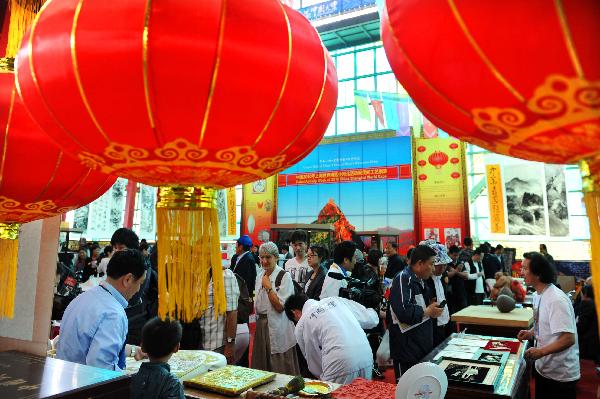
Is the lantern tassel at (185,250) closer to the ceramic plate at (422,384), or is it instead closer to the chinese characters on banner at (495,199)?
the ceramic plate at (422,384)

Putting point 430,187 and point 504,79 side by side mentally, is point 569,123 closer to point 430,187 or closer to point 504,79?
point 504,79

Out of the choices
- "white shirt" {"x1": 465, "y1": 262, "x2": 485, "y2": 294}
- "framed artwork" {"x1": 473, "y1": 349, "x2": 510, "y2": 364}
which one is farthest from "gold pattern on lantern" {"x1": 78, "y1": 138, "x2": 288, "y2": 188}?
"white shirt" {"x1": 465, "y1": 262, "x2": 485, "y2": 294}

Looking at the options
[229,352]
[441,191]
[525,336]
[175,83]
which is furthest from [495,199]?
[175,83]

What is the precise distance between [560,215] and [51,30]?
31.9 ft

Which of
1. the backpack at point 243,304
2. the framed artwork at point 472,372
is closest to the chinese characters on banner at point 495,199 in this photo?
the backpack at point 243,304

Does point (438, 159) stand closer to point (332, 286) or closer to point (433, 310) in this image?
point (332, 286)

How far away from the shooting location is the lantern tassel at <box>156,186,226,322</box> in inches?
39.0

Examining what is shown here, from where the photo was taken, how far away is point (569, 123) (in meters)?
0.57

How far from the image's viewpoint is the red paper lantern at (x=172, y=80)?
74 cm

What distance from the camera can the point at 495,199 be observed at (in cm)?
902

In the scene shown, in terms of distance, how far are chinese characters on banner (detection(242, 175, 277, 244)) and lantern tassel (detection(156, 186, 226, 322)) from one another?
495 inches

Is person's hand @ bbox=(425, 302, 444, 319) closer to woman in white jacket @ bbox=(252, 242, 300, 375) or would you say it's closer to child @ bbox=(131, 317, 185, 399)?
woman in white jacket @ bbox=(252, 242, 300, 375)

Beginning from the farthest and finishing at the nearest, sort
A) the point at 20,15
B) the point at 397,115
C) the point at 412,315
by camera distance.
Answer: the point at 397,115 < the point at 412,315 < the point at 20,15

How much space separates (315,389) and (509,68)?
1820 millimetres
